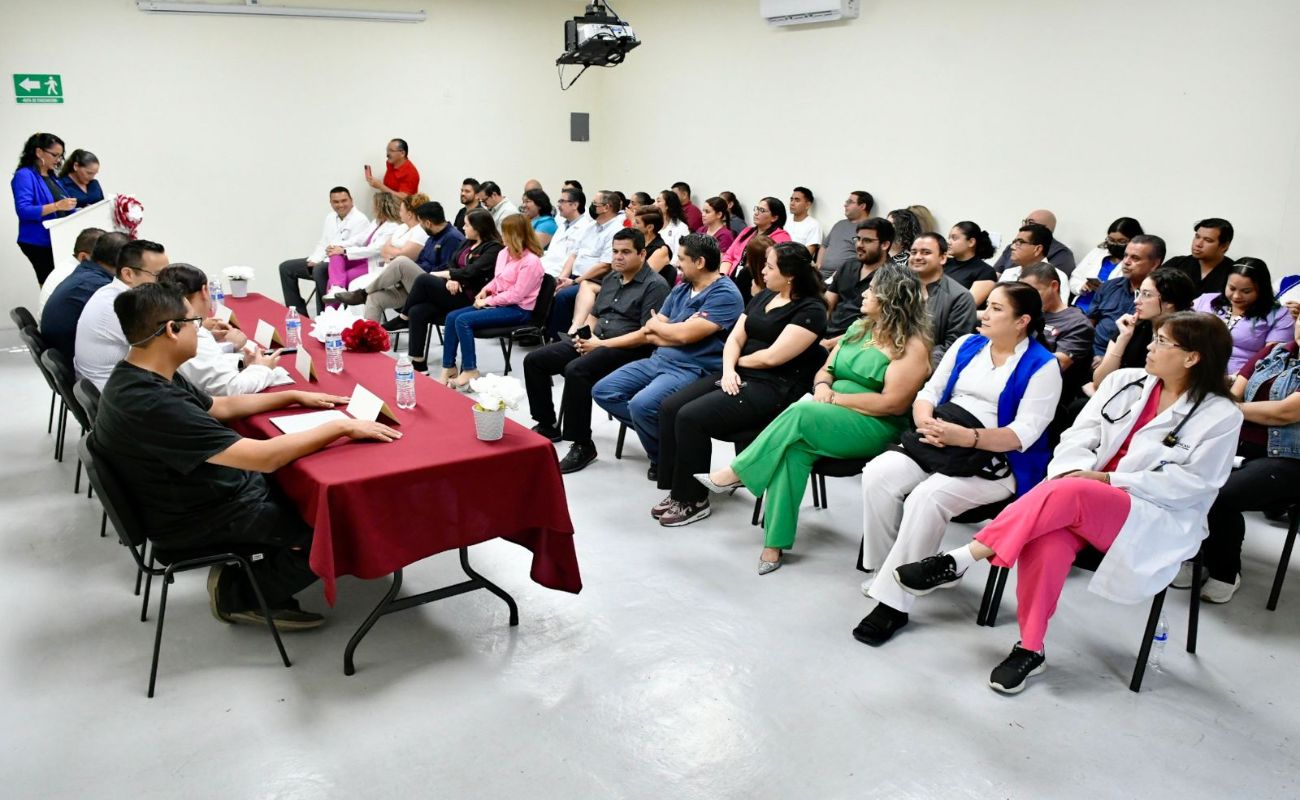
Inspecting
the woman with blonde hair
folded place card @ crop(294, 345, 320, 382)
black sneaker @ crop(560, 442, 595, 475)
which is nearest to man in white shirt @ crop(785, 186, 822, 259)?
the woman with blonde hair

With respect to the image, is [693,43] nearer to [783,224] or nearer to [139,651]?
[783,224]

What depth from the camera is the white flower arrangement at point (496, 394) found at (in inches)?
102

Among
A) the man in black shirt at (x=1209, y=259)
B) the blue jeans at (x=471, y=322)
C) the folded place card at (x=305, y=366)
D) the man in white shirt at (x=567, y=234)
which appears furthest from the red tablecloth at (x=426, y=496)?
the man in white shirt at (x=567, y=234)

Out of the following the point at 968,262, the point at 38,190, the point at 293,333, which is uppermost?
the point at 38,190

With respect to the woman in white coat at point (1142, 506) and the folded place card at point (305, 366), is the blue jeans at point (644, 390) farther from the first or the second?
the woman in white coat at point (1142, 506)

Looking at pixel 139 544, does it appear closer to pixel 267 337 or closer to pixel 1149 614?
pixel 267 337

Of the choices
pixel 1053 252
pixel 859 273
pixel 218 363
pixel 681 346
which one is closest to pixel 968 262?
pixel 859 273

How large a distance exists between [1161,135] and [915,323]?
9.92 ft

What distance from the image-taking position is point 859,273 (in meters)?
4.69

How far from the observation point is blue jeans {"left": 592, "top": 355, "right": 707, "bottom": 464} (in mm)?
3971

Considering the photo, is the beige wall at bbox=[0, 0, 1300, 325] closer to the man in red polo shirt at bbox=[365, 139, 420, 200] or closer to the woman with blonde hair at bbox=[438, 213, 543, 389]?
the man in red polo shirt at bbox=[365, 139, 420, 200]

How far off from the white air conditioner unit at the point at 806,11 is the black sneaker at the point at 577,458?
4.39 m

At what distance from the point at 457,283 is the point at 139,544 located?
3842mm

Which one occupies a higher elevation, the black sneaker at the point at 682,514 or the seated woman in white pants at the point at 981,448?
the seated woman in white pants at the point at 981,448
